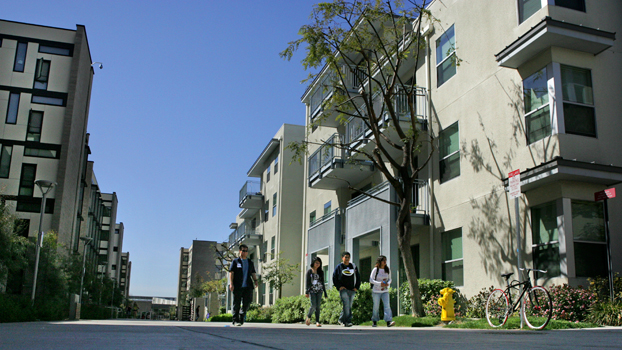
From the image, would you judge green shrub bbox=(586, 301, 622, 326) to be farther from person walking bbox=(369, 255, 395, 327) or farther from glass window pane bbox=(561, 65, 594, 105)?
glass window pane bbox=(561, 65, 594, 105)

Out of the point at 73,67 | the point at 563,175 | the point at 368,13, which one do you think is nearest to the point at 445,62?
the point at 368,13

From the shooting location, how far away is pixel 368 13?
1658cm

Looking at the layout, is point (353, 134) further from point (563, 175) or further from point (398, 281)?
point (563, 175)

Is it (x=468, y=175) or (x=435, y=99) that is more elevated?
(x=435, y=99)

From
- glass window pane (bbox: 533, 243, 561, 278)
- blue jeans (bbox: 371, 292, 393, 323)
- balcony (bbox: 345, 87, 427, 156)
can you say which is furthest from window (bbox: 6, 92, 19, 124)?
glass window pane (bbox: 533, 243, 561, 278)

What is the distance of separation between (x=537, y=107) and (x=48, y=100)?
35556 millimetres

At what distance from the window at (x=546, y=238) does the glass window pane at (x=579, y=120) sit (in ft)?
6.25

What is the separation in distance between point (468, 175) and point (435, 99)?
12.2ft

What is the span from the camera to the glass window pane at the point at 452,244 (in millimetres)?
17000

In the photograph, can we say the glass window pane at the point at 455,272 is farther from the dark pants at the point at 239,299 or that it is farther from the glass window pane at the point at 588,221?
the dark pants at the point at 239,299

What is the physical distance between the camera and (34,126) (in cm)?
3897

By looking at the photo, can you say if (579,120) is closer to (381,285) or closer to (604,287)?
(604,287)

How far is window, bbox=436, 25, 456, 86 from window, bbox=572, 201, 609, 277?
22.1ft

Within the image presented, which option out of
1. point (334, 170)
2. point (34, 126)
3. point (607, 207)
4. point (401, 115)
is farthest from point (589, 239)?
point (34, 126)
